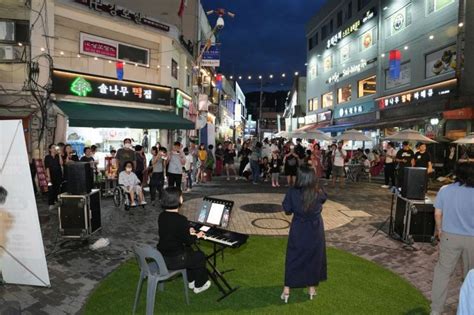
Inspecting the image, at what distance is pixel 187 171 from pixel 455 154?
12637mm

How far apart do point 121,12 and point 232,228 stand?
12.3 meters

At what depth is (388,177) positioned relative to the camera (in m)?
16.1

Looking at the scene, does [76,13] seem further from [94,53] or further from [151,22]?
[151,22]

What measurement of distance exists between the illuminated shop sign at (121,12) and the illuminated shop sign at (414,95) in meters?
13.7

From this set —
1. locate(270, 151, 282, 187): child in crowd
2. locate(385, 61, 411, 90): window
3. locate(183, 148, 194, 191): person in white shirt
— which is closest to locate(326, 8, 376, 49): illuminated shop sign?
locate(385, 61, 411, 90): window

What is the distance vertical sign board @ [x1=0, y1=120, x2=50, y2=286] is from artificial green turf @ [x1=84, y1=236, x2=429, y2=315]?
38.5 inches

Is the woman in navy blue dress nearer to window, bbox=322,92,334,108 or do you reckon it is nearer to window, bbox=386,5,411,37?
window, bbox=386,5,411,37

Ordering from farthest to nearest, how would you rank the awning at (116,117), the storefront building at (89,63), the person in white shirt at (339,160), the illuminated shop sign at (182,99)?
the illuminated shop sign at (182,99) < the person in white shirt at (339,160) < the awning at (116,117) < the storefront building at (89,63)

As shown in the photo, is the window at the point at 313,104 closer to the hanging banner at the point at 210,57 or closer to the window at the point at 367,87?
the window at the point at 367,87

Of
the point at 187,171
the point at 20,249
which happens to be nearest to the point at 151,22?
the point at 187,171

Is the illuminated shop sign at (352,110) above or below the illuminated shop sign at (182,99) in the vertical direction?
above

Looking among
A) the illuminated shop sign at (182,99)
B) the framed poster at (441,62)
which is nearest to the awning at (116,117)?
the illuminated shop sign at (182,99)

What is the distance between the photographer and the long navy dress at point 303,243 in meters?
4.67

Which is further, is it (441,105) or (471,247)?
(441,105)
